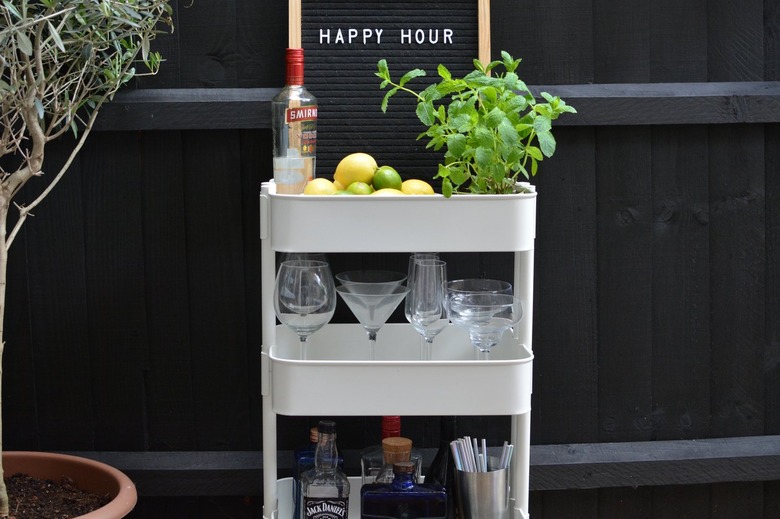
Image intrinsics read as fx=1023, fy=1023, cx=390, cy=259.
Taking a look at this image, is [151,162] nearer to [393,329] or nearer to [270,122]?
[270,122]

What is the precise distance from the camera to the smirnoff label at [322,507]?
1.95m

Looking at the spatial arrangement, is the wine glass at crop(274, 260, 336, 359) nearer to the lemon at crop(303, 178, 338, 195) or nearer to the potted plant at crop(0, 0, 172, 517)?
the lemon at crop(303, 178, 338, 195)

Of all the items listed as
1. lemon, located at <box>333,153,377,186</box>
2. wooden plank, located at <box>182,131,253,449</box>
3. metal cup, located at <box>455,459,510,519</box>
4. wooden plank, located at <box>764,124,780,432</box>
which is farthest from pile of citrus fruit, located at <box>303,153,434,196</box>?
wooden plank, located at <box>764,124,780,432</box>

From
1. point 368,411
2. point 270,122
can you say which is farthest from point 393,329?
point 270,122

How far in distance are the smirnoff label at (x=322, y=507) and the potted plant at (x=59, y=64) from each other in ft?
1.85

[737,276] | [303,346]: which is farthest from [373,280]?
[737,276]

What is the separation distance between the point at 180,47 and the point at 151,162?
0.26 metres

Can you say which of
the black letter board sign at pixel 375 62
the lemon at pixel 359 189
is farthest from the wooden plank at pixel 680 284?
the lemon at pixel 359 189

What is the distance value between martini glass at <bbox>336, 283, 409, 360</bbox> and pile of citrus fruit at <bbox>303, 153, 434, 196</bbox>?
18cm

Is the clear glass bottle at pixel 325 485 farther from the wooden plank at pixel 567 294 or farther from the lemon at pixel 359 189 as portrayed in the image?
the wooden plank at pixel 567 294

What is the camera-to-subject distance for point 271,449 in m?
1.98

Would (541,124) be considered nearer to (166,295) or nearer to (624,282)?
(624,282)

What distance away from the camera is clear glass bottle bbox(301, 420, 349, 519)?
1950 millimetres

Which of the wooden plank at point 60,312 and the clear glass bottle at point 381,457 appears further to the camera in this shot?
the wooden plank at point 60,312
